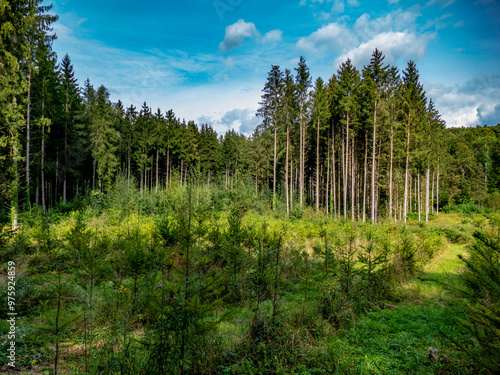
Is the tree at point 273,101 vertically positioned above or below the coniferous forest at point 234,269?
above

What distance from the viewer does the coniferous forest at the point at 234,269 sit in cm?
331

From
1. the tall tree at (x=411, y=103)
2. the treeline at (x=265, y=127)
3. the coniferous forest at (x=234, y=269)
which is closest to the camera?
the coniferous forest at (x=234, y=269)

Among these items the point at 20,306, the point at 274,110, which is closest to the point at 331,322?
the point at 20,306

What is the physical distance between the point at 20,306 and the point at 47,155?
24.7 m

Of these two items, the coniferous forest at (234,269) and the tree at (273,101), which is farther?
the tree at (273,101)

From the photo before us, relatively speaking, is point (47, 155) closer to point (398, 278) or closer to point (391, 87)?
point (398, 278)

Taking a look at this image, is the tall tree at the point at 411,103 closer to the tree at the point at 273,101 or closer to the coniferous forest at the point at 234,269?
the coniferous forest at the point at 234,269

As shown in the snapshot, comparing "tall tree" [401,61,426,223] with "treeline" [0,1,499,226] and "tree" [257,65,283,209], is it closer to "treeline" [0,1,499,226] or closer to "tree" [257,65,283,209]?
"treeline" [0,1,499,226]

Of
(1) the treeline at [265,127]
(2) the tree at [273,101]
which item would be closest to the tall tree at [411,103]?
(1) the treeline at [265,127]

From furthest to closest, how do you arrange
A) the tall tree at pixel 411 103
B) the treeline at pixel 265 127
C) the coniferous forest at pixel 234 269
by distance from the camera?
the tall tree at pixel 411 103, the treeline at pixel 265 127, the coniferous forest at pixel 234 269

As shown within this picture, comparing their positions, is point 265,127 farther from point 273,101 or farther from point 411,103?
point 411,103

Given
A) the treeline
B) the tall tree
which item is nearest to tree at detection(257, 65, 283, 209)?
the treeline

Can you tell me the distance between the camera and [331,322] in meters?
5.68

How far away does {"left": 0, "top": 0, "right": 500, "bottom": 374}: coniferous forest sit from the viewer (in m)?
3.31
